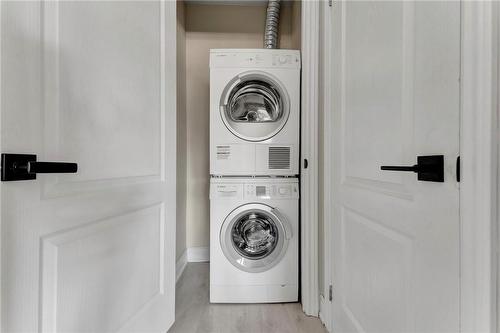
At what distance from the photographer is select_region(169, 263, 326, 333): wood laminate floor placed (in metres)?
1.53

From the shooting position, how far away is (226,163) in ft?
6.07

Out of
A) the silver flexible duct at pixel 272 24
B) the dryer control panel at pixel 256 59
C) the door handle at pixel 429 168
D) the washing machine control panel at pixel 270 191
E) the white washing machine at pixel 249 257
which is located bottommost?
the white washing machine at pixel 249 257

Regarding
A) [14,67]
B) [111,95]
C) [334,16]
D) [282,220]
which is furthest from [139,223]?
[334,16]

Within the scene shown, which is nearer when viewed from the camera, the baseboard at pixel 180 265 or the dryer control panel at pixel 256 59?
the dryer control panel at pixel 256 59

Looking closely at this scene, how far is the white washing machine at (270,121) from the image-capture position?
1.83 meters

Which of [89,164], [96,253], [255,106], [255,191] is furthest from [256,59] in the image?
[96,253]

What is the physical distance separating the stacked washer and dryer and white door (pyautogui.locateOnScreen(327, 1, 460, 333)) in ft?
1.72

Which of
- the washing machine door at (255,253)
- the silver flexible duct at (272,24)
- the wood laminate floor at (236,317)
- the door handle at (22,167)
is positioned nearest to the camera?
the door handle at (22,167)

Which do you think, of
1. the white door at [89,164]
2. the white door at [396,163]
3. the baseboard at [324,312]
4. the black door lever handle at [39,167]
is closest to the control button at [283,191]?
the white door at [396,163]

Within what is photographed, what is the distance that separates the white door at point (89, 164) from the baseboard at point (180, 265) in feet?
2.92

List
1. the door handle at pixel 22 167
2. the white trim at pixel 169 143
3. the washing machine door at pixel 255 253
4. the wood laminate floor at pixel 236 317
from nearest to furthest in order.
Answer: the door handle at pixel 22 167
the white trim at pixel 169 143
the wood laminate floor at pixel 236 317
the washing machine door at pixel 255 253

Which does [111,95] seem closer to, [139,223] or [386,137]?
[139,223]

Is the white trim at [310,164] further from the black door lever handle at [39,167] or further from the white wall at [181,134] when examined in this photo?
the black door lever handle at [39,167]

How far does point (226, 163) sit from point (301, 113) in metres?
0.64
